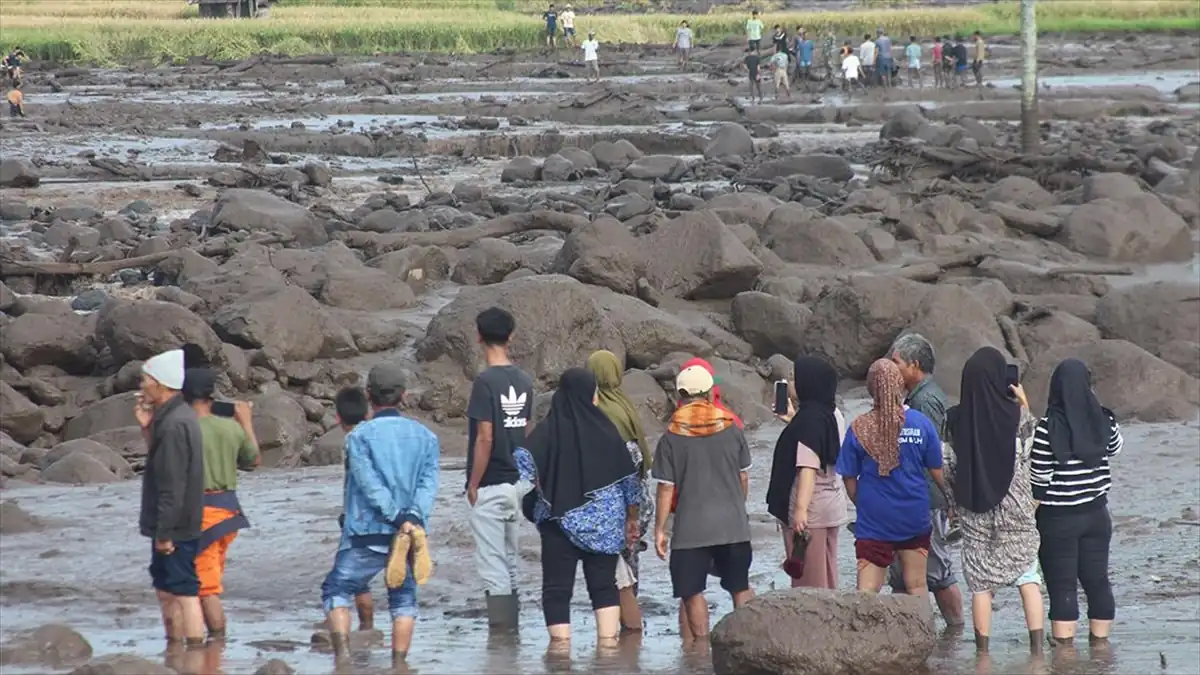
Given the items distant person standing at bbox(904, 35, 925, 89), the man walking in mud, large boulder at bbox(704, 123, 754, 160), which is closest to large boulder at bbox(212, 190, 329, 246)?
large boulder at bbox(704, 123, 754, 160)

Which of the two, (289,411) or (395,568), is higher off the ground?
(395,568)

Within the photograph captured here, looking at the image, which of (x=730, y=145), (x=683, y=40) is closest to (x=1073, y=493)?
(x=730, y=145)

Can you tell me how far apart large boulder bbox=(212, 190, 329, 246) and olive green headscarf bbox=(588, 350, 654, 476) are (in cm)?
1199

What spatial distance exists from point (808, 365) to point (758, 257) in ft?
32.0

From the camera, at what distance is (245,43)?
189 feet

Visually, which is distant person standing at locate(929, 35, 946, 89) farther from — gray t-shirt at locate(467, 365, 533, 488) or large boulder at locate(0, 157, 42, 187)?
gray t-shirt at locate(467, 365, 533, 488)

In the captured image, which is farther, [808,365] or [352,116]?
[352,116]

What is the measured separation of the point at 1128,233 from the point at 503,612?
14.0m

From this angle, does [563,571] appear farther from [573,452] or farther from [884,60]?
[884,60]

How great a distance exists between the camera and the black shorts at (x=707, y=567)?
777cm

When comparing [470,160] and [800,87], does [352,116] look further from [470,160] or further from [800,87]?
[800,87]

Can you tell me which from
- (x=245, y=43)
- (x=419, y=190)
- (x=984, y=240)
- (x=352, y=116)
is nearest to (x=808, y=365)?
(x=984, y=240)

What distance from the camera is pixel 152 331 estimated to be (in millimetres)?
13461

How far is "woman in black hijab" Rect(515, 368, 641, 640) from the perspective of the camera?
24.9 feet
